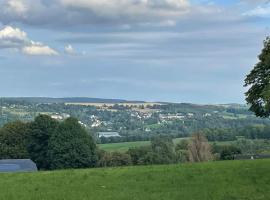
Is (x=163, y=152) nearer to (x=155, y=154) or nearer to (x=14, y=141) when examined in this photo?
(x=155, y=154)

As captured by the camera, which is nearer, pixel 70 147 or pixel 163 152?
pixel 70 147

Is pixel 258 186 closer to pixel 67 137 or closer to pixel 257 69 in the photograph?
pixel 257 69

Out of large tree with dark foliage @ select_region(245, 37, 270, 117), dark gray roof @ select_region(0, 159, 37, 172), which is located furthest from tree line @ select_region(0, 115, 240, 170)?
large tree with dark foliage @ select_region(245, 37, 270, 117)

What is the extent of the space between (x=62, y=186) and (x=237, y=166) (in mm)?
8753

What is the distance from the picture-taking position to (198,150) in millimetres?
67812

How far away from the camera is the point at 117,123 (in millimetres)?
199000

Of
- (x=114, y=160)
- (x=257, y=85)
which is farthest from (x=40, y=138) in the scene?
(x=257, y=85)

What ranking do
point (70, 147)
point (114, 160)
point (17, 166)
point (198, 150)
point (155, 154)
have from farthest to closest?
point (155, 154) < point (114, 160) < point (70, 147) < point (198, 150) < point (17, 166)

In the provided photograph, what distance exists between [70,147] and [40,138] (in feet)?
23.6

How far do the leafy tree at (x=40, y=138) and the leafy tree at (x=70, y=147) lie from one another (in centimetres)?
314

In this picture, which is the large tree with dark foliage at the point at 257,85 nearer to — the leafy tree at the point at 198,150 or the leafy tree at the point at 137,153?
the leafy tree at the point at 198,150

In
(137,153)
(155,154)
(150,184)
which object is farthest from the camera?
(137,153)

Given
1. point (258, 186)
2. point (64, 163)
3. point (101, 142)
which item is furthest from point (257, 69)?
point (101, 142)

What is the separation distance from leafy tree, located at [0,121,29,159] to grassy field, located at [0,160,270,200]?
Result: 166ft
